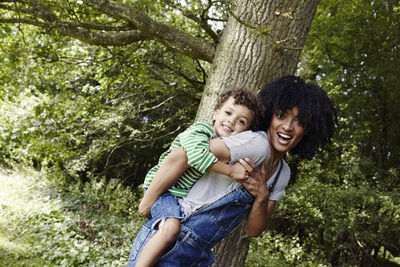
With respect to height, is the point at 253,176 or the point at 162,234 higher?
the point at 253,176

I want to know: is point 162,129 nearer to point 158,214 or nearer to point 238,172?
point 158,214

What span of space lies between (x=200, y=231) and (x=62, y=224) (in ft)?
17.6

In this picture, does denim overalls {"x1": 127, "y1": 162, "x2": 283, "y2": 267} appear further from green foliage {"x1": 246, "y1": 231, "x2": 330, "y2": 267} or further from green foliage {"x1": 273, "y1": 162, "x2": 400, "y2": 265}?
green foliage {"x1": 273, "y1": 162, "x2": 400, "y2": 265}

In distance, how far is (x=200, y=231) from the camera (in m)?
1.58

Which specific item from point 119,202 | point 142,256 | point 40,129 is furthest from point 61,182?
point 142,256

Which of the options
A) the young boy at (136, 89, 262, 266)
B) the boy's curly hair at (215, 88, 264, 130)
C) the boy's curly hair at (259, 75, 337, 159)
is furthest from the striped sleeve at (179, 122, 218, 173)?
the boy's curly hair at (259, 75, 337, 159)

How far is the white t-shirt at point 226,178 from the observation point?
1547 millimetres

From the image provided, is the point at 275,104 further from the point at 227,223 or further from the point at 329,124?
the point at 227,223

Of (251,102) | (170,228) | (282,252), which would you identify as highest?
(251,102)

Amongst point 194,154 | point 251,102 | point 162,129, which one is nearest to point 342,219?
point 162,129

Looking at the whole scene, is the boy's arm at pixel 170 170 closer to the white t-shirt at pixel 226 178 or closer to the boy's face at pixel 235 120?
the white t-shirt at pixel 226 178

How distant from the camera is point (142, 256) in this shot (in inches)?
60.7

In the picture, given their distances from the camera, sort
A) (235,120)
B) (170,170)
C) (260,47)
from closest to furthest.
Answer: (170,170)
(235,120)
(260,47)

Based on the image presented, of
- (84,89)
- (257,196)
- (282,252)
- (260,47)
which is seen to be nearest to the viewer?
(257,196)
